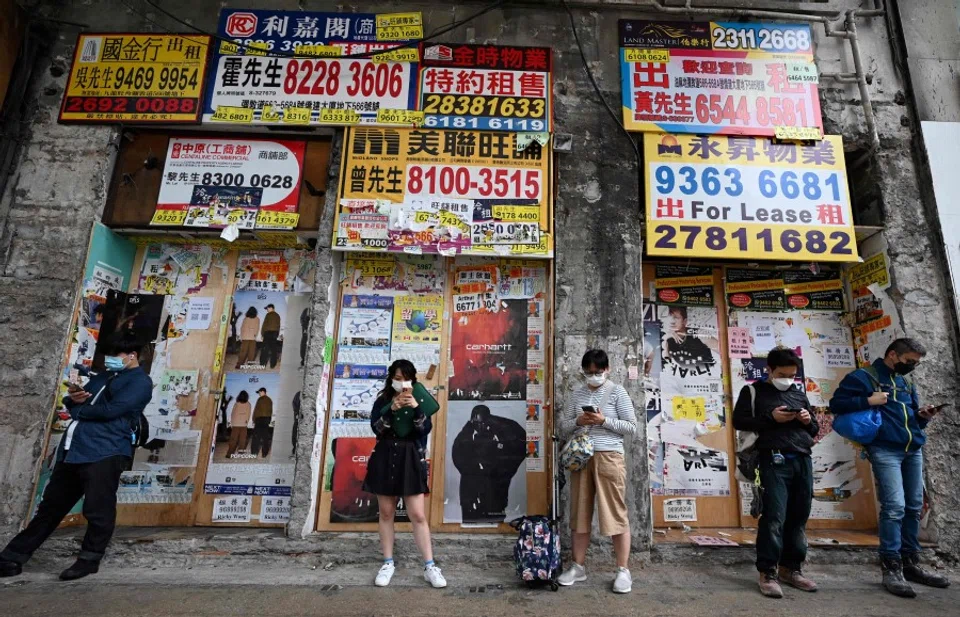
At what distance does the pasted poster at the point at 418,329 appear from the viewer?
17.0 ft

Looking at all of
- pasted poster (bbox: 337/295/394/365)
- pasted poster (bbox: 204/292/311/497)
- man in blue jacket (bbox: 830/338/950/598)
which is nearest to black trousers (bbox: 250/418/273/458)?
pasted poster (bbox: 204/292/311/497)

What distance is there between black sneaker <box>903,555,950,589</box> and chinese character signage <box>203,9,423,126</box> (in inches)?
240

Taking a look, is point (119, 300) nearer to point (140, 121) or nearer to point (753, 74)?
point (140, 121)

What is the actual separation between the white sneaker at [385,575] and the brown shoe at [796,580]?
10.1 feet

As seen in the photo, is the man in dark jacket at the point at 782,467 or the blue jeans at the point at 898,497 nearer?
the man in dark jacket at the point at 782,467

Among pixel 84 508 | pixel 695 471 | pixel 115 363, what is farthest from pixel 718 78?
pixel 84 508

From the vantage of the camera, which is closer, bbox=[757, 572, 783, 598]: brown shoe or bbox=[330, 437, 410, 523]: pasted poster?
bbox=[757, 572, 783, 598]: brown shoe

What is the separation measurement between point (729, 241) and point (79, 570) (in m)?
6.35

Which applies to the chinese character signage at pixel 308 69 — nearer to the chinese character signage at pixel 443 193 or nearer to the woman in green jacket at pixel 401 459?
the chinese character signage at pixel 443 193

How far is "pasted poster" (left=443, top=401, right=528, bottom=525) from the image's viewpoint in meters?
4.81

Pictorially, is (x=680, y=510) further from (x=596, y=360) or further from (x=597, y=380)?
(x=596, y=360)

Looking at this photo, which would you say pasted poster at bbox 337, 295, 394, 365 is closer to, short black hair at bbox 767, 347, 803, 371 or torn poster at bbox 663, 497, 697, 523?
torn poster at bbox 663, 497, 697, 523

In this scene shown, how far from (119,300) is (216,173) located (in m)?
1.69

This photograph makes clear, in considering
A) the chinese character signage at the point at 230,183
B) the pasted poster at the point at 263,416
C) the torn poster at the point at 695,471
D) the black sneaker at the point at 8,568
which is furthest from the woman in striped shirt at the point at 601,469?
the black sneaker at the point at 8,568
